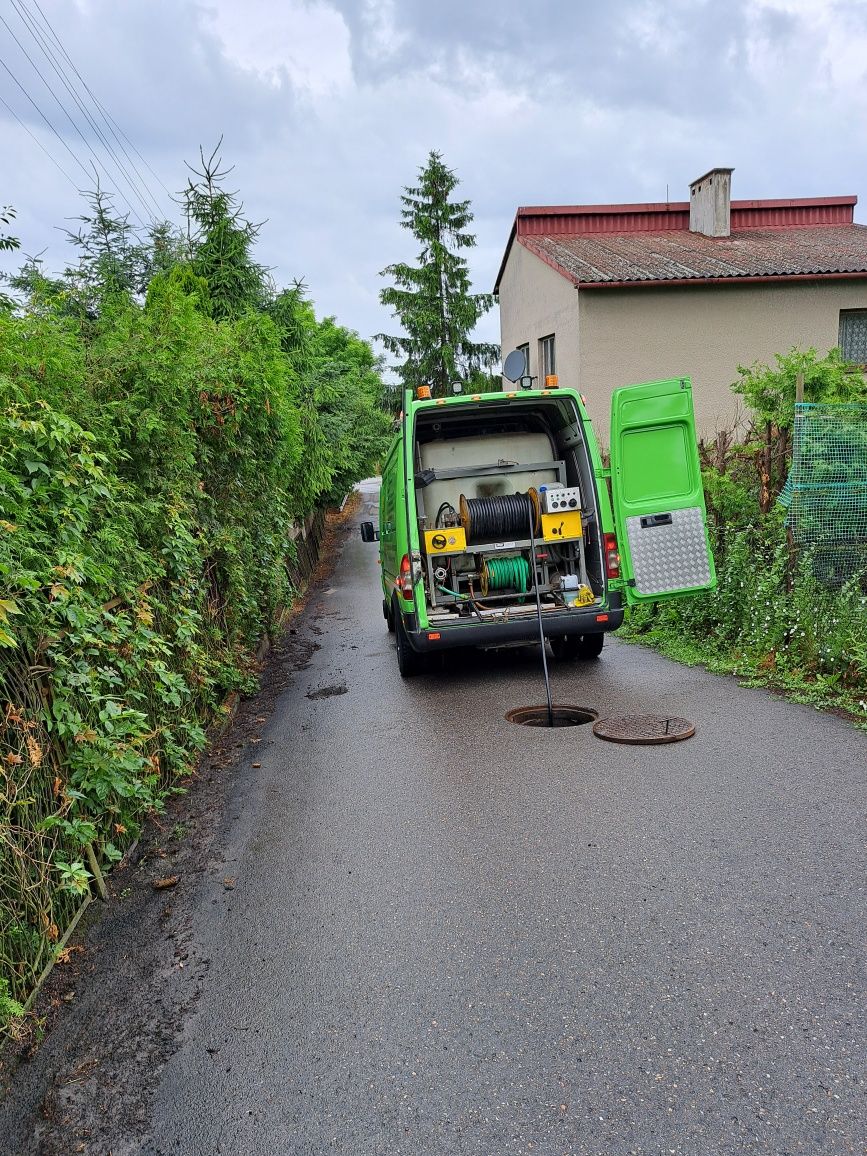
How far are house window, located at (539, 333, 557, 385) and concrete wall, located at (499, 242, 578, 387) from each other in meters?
0.18

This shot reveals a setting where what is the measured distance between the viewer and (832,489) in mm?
→ 7402

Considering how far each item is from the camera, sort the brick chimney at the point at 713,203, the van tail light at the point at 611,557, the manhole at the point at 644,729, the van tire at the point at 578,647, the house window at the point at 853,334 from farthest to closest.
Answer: the brick chimney at the point at 713,203 → the house window at the point at 853,334 → the van tire at the point at 578,647 → the van tail light at the point at 611,557 → the manhole at the point at 644,729

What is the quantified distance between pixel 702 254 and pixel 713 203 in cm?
309

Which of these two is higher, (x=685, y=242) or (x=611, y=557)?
(x=685, y=242)

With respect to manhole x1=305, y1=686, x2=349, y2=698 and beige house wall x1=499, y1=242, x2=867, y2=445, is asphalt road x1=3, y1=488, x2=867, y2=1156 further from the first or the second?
beige house wall x1=499, y1=242, x2=867, y2=445

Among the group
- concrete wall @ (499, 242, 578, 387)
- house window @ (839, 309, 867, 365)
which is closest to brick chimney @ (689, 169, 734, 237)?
house window @ (839, 309, 867, 365)

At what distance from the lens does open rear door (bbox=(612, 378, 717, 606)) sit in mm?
7391

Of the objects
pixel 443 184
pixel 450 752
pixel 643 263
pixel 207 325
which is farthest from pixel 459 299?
pixel 450 752

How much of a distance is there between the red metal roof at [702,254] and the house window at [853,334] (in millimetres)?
1047

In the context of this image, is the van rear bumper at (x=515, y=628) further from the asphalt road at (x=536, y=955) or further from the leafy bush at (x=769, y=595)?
the asphalt road at (x=536, y=955)

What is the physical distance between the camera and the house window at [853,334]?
1878 centimetres

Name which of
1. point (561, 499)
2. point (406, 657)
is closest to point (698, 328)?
point (561, 499)

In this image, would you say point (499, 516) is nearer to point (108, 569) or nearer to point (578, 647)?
point (578, 647)

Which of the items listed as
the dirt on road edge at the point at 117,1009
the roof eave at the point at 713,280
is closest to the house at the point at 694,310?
the roof eave at the point at 713,280
